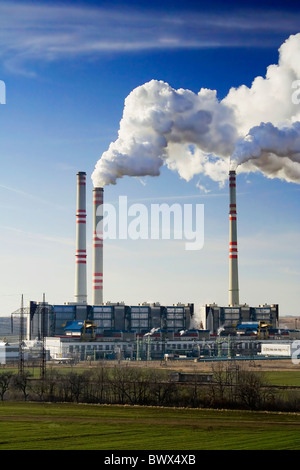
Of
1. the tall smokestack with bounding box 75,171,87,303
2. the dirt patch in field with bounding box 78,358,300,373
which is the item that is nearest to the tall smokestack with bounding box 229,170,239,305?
the dirt patch in field with bounding box 78,358,300,373

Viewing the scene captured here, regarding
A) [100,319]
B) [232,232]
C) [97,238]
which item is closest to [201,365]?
[232,232]

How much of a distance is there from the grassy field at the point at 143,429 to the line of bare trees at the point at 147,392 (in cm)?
197

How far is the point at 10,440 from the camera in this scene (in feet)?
85.7

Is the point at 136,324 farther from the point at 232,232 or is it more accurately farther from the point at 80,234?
the point at 232,232

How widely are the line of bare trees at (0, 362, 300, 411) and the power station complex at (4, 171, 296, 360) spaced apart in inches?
1426

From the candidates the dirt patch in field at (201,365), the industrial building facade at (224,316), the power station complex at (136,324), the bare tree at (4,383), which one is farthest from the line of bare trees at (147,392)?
the industrial building facade at (224,316)

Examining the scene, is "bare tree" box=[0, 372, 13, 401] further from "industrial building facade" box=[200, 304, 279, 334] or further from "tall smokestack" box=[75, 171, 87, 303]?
"industrial building facade" box=[200, 304, 279, 334]

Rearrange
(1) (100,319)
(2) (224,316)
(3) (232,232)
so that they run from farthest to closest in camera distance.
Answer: (2) (224,316)
(1) (100,319)
(3) (232,232)

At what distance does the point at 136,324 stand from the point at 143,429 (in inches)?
2642

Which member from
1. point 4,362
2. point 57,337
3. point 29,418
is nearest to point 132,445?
point 29,418

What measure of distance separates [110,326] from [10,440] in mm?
67613

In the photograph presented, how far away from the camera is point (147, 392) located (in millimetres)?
41562

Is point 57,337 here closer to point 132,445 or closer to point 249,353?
point 249,353
